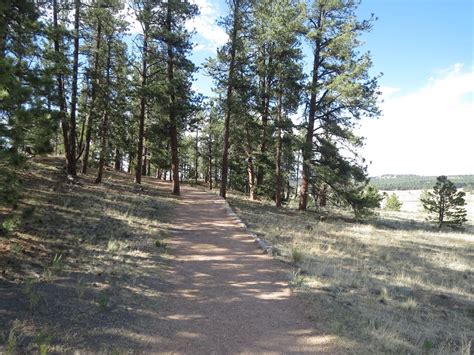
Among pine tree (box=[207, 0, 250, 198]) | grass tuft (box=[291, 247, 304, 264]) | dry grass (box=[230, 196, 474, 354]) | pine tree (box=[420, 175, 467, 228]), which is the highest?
pine tree (box=[207, 0, 250, 198])

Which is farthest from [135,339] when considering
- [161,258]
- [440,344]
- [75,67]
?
[75,67]

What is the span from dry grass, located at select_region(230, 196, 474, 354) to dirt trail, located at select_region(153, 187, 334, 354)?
1.80 feet

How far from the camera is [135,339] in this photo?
20.4ft

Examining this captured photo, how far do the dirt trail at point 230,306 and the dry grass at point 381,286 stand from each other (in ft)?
1.80

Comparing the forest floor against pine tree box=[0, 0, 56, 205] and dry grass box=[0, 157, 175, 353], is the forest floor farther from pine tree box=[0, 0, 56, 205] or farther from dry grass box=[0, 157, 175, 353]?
pine tree box=[0, 0, 56, 205]

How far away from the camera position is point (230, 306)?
7797 mm

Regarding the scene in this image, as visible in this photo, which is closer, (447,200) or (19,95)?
(19,95)

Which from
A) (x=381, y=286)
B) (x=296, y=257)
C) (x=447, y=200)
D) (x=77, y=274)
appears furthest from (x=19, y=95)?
(x=447, y=200)

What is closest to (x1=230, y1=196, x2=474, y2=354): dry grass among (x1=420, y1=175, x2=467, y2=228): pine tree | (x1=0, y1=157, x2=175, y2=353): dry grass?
(x1=0, y1=157, x2=175, y2=353): dry grass

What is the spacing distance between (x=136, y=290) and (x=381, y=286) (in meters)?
6.49

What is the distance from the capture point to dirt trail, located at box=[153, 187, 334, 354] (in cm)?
635

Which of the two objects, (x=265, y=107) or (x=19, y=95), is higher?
(x=265, y=107)

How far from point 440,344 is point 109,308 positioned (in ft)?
20.7

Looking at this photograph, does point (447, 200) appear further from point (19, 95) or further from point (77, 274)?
point (19, 95)
